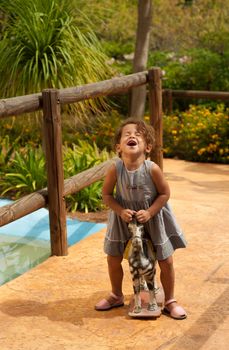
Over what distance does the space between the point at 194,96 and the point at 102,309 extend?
258 inches

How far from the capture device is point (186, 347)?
396cm

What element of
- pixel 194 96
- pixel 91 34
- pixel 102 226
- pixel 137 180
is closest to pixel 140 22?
pixel 194 96

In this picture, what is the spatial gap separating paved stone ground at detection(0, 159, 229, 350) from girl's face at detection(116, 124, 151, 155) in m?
1.00

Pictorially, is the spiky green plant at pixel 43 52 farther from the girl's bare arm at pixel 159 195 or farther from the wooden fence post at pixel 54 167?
the girl's bare arm at pixel 159 195

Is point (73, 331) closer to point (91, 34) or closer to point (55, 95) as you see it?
point (55, 95)

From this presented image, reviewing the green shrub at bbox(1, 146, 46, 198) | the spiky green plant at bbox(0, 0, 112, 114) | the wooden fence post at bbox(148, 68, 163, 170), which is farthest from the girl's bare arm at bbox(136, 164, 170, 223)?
the spiky green plant at bbox(0, 0, 112, 114)

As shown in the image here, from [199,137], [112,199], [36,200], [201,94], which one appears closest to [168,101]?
[201,94]

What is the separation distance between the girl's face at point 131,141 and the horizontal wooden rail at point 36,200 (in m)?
1.17

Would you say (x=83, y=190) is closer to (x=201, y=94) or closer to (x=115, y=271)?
(x=115, y=271)

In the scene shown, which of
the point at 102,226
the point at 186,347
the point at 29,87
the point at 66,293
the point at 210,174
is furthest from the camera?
the point at 210,174

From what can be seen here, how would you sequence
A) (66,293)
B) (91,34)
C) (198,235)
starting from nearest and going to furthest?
(66,293), (198,235), (91,34)

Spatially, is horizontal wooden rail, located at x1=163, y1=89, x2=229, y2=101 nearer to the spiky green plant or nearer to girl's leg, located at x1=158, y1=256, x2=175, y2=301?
the spiky green plant

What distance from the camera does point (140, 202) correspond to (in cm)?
425

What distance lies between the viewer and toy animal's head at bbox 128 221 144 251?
4.19m
